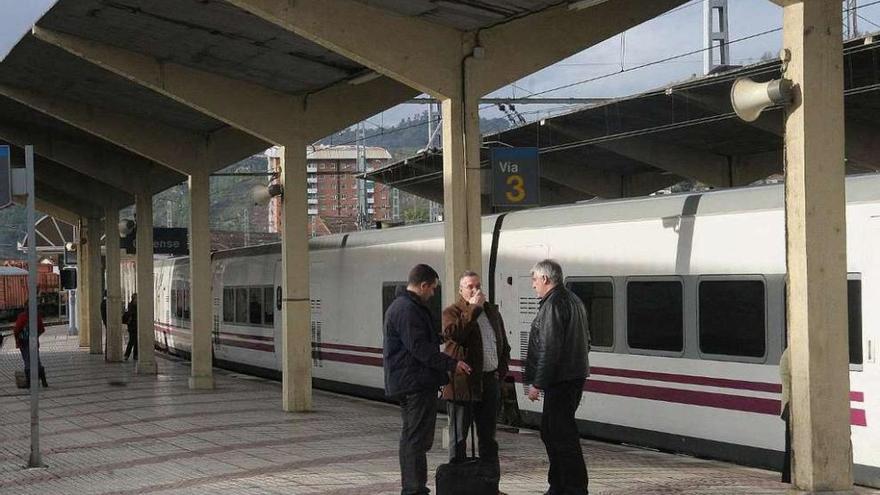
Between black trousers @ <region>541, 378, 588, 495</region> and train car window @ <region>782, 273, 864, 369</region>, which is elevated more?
train car window @ <region>782, 273, 864, 369</region>

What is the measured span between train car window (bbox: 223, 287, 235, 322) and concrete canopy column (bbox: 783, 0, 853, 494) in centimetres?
2033

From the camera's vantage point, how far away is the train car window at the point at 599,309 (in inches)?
536

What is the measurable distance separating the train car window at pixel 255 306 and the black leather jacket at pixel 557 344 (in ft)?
55.6

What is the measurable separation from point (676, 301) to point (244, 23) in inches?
249

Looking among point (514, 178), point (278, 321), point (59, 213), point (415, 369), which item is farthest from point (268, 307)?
point (59, 213)

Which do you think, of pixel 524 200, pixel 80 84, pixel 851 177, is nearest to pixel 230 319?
pixel 80 84

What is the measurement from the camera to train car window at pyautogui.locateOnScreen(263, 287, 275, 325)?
24.6 metres

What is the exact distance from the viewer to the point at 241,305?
26734mm

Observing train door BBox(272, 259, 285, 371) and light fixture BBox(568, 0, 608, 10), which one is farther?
train door BBox(272, 259, 285, 371)

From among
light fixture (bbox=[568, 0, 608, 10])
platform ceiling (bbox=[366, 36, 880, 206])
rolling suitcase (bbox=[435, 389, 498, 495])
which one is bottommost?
rolling suitcase (bbox=[435, 389, 498, 495])

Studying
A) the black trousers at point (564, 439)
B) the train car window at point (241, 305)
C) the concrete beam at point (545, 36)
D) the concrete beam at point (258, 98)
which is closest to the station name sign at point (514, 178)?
the concrete beam at point (545, 36)

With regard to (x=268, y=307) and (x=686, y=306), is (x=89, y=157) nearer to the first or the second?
(x=268, y=307)

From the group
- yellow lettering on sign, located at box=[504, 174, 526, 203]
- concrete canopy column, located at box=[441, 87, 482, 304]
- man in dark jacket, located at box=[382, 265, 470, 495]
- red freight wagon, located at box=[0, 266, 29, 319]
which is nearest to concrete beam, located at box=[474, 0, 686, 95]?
concrete canopy column, located at box=[441, 87, 482, 304]

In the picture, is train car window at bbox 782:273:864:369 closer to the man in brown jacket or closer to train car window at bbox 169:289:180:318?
the man in brown jacket
